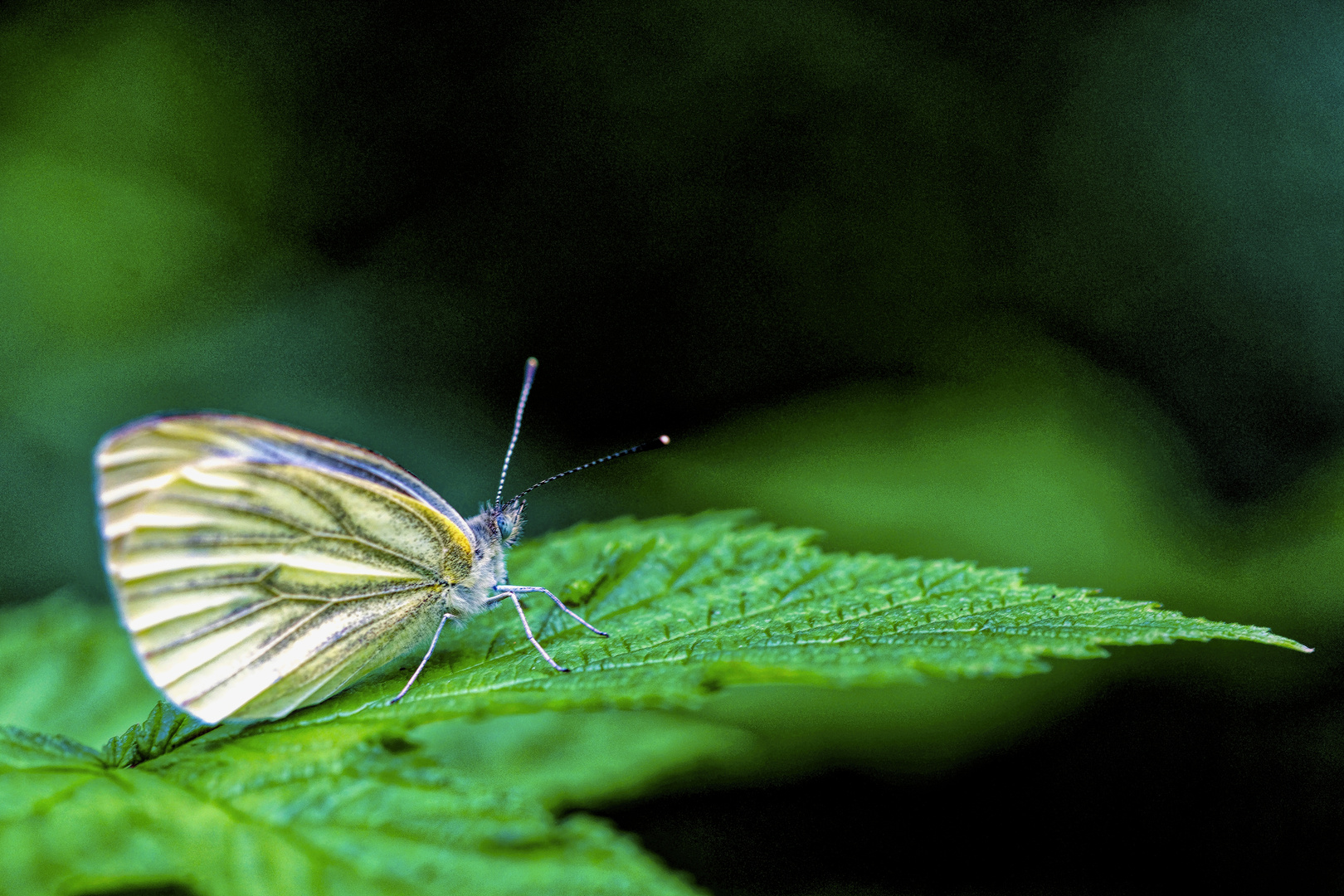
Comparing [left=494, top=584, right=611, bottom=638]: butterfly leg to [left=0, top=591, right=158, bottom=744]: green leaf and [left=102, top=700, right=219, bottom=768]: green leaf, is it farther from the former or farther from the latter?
[left=0, top=591, right=158, bottom=744]: green leaf

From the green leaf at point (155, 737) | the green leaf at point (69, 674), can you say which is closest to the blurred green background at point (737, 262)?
the green leaf at point (69, 674)

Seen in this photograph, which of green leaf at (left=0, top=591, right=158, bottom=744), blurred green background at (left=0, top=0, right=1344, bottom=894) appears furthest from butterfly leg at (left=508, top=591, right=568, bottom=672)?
blurred green background at (left=0, top=0, right=1344, bottom=894)

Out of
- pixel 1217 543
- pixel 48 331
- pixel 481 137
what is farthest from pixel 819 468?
pixel 48 331

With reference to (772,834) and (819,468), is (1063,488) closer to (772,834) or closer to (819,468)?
(819,468)

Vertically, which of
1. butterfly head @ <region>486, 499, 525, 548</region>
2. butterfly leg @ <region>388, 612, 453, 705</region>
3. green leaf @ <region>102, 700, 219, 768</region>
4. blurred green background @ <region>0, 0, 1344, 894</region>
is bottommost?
green leaf @ <region>102, 700, 219, 768</region>

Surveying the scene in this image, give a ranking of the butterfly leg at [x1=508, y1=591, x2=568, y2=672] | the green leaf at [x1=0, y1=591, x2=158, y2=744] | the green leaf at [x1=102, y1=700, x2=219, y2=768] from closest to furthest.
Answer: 1. the green leaf at [x1=102, y1=700, x2=219, y2=768]
2. the butterfly leg at [x1=508, y1=591, x2=568, y2=672]
3. the green leaf at [x1=0, y1=591, x2=158, y2=744]

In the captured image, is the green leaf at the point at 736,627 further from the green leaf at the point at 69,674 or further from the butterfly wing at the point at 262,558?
the green leaf at the point at 69,674
